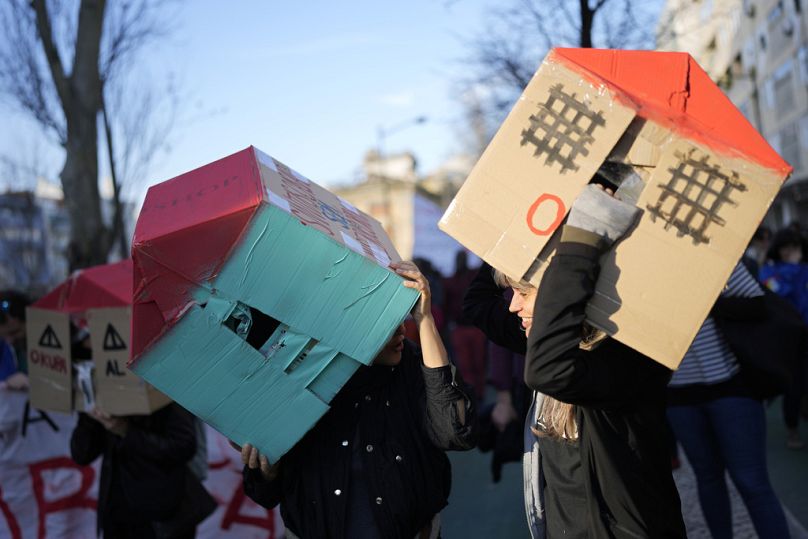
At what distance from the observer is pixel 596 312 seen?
6.50 feet

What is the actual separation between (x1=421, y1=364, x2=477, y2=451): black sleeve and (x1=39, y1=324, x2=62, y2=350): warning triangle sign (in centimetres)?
249

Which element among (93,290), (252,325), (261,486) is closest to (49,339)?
(93,290)

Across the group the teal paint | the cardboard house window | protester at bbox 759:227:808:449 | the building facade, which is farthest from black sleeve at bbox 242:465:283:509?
the building facade

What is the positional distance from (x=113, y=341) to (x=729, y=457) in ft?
9.53

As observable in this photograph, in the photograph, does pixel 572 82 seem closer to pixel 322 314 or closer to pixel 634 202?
pixel 634 202

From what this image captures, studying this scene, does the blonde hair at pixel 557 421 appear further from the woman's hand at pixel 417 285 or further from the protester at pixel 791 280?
the protester at pixel 791 280

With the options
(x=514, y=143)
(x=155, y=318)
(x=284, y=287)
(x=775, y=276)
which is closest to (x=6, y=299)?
(x=155, y=318)

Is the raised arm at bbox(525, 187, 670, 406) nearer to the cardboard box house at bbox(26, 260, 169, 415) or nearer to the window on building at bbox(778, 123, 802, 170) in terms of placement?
the cardboard box house at bbox(26, 260, 169, 415)

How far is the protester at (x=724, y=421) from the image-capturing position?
355 cm

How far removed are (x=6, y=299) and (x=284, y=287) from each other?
386cm

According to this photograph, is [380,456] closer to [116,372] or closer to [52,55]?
[116,372]

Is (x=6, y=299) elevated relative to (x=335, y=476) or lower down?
lower down

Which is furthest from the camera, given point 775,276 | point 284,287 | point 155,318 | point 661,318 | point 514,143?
point 775,276

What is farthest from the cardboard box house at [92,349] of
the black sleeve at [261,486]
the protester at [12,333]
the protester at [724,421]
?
the protester at [724,421]
